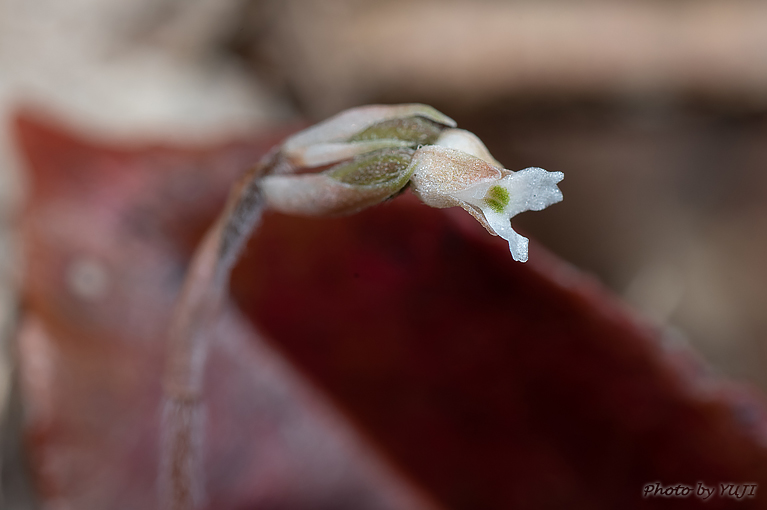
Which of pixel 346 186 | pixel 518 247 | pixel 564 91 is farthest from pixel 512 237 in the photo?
pixel 564 91

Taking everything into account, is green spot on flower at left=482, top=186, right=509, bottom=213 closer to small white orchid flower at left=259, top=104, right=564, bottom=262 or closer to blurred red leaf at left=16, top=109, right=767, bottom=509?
small white orchid flower at left=259, top=104, right=564, bottom=262

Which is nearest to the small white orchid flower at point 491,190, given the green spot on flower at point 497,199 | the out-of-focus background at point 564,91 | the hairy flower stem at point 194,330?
the green spot on flower at point 497,199

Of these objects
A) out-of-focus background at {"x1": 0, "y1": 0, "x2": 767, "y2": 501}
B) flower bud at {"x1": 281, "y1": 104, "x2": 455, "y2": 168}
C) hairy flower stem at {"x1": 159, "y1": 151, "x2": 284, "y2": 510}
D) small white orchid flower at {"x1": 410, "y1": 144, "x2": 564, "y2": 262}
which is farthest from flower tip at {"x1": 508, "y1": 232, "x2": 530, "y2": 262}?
out-of-focus background at {"x1": 0, "y1": 0, "x2": 767, "y2": 501}

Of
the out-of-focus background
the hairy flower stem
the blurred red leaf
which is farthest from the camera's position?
the out-of-focus background

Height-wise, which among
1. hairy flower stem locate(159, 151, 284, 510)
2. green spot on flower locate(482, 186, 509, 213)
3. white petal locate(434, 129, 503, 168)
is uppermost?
white petal locate(434, 129, 503, 168)

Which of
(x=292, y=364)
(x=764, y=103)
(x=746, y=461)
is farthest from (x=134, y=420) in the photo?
(x=764, y=103)

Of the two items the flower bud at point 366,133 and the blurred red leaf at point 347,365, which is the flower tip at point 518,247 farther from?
the blurred red leaf at point 347,365

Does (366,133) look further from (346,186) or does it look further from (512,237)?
(512,237)
